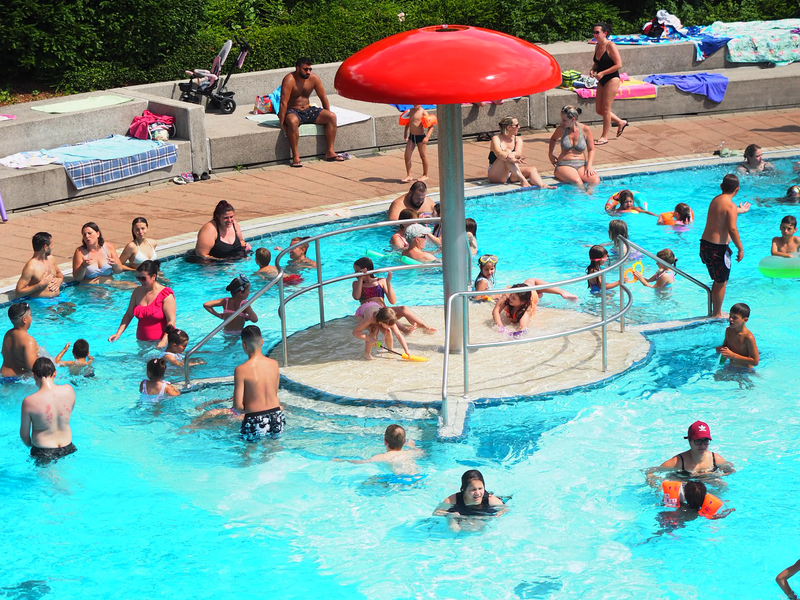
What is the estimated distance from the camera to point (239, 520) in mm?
8922

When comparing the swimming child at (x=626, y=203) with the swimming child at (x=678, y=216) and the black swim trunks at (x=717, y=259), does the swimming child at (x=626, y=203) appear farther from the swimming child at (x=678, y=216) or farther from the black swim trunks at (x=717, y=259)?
the black swim trunks at (x=717, y=259)

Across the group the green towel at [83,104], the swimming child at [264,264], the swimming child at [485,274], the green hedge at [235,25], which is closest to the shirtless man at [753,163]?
the swimming child at [485,274]

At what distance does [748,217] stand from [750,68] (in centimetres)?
705

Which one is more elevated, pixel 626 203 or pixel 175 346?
pixel 626 203

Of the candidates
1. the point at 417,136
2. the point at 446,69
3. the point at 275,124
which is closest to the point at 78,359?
the point at 446,69

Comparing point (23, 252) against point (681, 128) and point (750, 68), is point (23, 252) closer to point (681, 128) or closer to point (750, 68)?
point (681, 128)

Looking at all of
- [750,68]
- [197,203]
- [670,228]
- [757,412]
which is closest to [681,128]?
[750,68]

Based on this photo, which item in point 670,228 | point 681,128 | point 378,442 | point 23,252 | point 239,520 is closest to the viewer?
point 239,520

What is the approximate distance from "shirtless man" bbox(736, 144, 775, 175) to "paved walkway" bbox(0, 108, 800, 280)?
4.02 feet

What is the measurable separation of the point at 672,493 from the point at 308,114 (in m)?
11.2

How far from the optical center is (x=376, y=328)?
10898 millimetres

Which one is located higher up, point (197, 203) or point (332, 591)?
point (197, 203)

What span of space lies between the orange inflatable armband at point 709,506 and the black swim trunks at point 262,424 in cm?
386

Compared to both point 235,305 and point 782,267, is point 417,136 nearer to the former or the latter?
point 235,305
